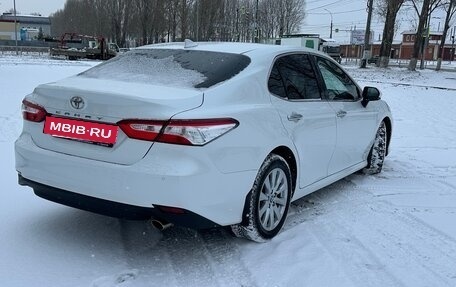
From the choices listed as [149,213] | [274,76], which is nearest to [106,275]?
[149,213]

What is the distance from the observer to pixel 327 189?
550 cm

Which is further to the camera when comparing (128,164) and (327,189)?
(327,189)

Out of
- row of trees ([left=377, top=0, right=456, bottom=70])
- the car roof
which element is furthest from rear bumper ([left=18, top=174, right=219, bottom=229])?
row of trees ([left=377, top=0, right=456, bottom=70])

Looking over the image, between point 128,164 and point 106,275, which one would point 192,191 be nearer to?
point 128,164

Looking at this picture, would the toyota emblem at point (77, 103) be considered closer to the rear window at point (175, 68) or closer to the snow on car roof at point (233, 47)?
the rear window at point (175, 68)

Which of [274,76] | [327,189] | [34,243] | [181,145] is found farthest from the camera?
[327,189]

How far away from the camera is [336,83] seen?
16.8ft

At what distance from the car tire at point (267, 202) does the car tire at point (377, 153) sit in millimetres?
2274

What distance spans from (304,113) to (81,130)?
1.85 metres

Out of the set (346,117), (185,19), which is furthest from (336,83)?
(185,19)

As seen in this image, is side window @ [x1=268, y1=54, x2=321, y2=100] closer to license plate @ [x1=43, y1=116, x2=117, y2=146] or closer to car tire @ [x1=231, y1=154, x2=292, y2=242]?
car tire @ [x1=231, y1=154, x2=292, y2=242]

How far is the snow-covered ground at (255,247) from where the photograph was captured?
326cm

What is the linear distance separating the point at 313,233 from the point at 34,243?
7.05 feet

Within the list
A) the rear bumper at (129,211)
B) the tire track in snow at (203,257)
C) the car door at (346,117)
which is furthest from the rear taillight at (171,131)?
the car door at (346,117)
